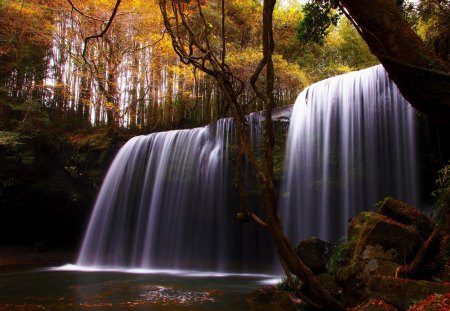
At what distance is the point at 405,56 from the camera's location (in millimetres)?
3285

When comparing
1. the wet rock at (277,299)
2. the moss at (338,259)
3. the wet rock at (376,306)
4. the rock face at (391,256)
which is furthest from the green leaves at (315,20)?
the wet rock at (376,306)

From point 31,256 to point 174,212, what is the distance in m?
5.49

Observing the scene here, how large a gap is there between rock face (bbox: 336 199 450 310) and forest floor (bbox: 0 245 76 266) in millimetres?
11254

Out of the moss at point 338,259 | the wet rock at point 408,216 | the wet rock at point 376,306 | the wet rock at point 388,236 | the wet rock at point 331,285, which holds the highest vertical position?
the wet rock at point 408,216

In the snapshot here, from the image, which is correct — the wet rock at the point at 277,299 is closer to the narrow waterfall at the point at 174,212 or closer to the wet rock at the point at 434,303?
the wet rock at the point at 434,303

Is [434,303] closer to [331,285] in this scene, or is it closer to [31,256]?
[331,285]

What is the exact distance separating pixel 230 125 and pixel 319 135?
115 inches

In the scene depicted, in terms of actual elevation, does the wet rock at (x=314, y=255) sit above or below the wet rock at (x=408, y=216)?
below

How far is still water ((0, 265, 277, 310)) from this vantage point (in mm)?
5703

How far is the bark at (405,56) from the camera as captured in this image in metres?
3.20

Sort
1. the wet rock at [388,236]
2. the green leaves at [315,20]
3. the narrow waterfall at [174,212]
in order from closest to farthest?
the wet rock at [388,236] < the green leaves at [315,20] < the narrow waterfall at [174,212]

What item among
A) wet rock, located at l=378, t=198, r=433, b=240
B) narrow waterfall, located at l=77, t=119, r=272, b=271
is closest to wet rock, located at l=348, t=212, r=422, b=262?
wet rock, located at l=378, t=198, r=433, b=240

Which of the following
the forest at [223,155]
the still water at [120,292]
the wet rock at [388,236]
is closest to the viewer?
the forest at [223,155]

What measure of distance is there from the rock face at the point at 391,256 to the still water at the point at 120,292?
147 centimetres
